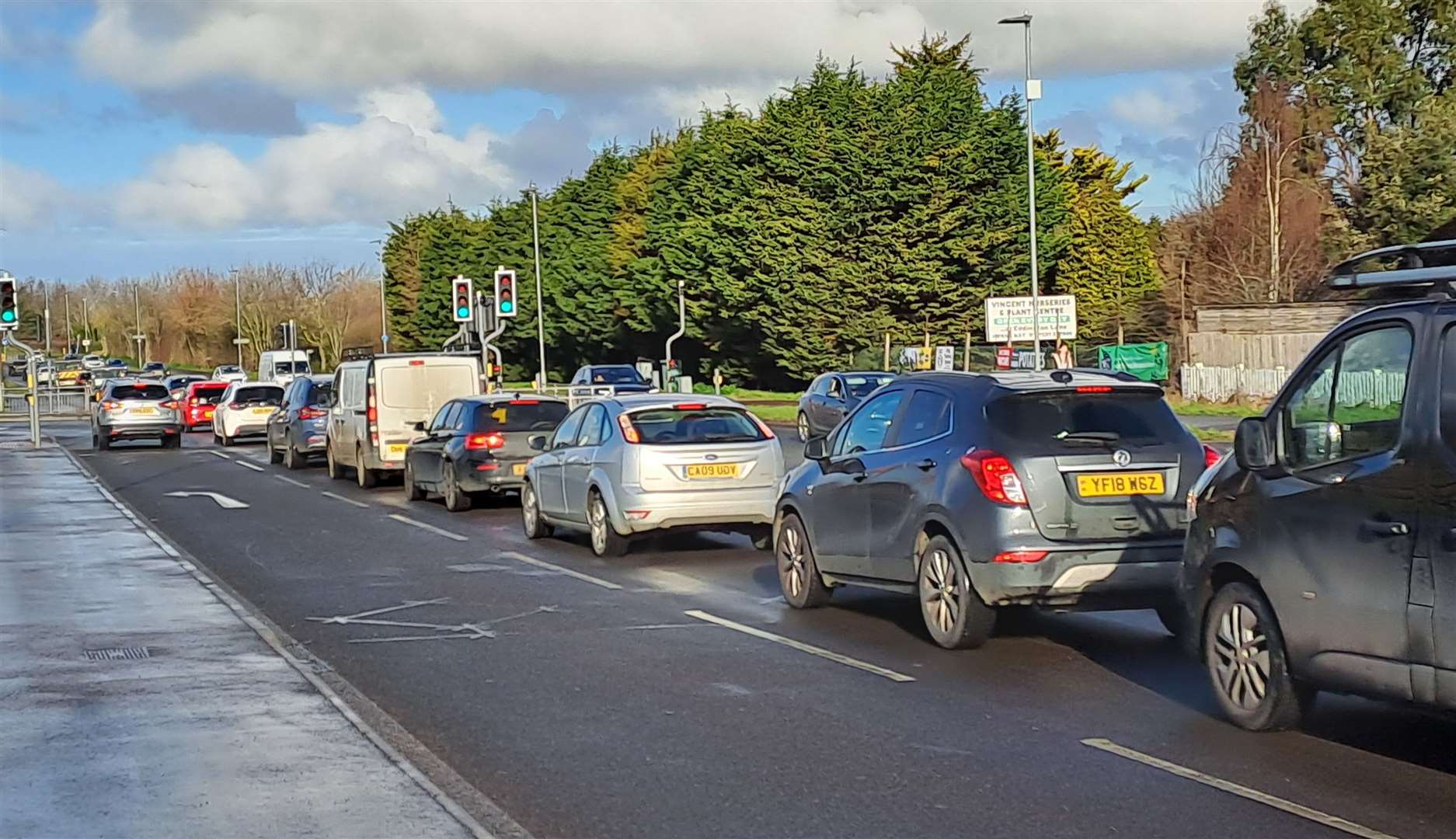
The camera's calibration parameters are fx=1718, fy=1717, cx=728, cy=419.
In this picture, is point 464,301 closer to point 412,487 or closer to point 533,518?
point 412,487

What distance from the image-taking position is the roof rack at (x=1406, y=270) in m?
7.12

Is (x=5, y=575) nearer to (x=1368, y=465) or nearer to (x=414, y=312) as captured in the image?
(x=1368, y=465)

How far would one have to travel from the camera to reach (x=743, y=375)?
66.4 meters

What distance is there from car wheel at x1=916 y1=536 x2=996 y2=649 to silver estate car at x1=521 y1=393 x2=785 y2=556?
505cm

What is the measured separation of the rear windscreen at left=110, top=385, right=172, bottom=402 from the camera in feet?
131

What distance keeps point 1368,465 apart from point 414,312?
99.5 meters

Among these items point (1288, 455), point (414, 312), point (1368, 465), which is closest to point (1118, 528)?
point (1288, 455)

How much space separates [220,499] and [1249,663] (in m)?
19.2

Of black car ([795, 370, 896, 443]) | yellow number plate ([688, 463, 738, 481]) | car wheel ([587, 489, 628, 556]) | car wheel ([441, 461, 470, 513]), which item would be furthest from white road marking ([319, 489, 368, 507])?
black car ([795, 370, 896, 443])

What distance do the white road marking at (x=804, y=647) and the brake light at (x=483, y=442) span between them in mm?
9099

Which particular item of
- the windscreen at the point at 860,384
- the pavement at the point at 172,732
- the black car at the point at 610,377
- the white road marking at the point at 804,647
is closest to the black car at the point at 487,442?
the pavement at the point at 172,732

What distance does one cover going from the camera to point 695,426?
15.9 metres

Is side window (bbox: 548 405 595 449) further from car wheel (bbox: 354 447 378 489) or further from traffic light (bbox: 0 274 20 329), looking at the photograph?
traffic light (bbox: 0 274 20 329)

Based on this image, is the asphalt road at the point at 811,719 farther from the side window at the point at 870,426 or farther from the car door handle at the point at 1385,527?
the side window at the point at 870,426
